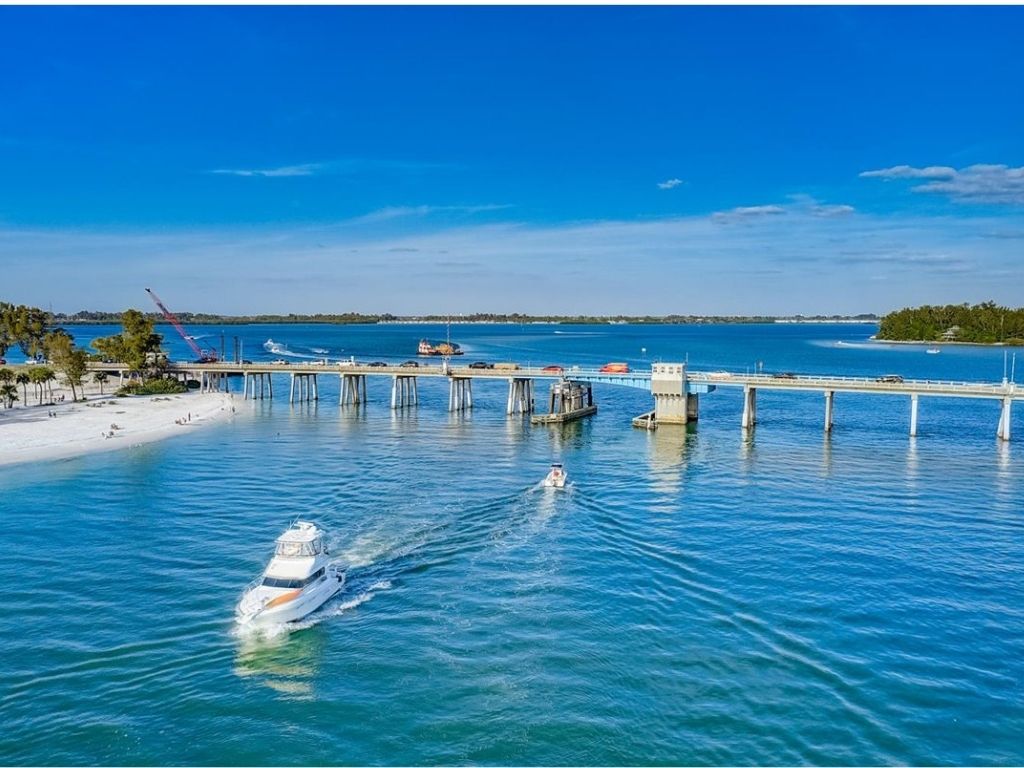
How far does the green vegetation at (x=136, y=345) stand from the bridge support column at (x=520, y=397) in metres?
60.2

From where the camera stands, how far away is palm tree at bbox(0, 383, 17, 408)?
98625 mm

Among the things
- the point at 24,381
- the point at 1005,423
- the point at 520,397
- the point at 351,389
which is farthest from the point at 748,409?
the point at 24,381

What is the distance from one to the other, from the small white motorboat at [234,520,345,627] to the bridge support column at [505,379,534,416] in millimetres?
69227

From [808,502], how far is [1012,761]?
31306 millimetres

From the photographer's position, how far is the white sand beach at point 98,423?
74062mm

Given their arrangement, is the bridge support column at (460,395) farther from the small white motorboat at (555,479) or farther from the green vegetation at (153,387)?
the small white motorboat at (555,479)

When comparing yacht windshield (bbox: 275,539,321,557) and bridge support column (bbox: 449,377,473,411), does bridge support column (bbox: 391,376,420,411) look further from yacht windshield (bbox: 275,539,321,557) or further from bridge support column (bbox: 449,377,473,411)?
yacht windshield (bbox: 275,539,321,557)

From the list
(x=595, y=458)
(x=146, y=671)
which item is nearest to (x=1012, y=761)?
(x=146, y=671)

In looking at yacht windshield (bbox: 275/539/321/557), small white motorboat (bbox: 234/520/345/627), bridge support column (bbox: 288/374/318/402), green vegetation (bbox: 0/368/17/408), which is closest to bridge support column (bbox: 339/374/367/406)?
bridge support column (bbox: 288/374/318/402)

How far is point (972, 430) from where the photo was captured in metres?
92.8

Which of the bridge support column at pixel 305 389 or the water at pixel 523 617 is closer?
the water at pixel 523 617

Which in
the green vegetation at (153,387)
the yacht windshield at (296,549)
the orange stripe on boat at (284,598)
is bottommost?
the orange stripe on boat at (284,598)

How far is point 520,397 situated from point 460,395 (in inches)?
391

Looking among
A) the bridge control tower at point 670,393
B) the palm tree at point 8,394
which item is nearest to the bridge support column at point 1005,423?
the bridge control tower at point 670,393
